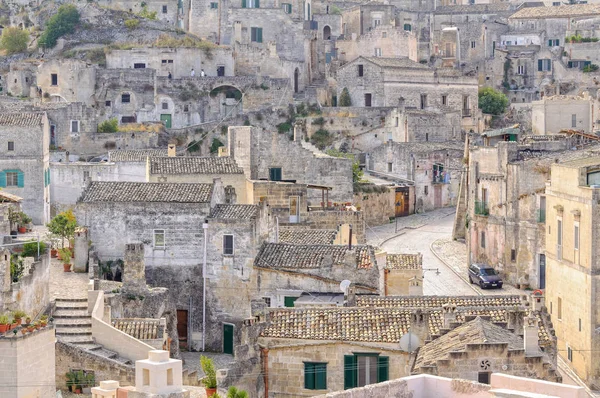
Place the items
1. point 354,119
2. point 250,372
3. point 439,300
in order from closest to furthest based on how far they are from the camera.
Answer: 1. point 250,372
2. point 439,300
3. point 354,119

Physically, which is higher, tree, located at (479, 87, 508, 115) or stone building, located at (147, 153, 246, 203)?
tree, located at (479, 87, 508, 115)

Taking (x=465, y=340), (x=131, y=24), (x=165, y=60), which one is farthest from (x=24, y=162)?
(x=465, y=340)

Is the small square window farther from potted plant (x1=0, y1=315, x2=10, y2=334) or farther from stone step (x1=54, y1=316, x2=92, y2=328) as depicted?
potted plant (x1=0, y1=315, x2=10, y2=334)

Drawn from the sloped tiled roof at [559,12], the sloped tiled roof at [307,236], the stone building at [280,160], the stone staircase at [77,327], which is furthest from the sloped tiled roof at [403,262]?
the sloped tiled roof at [559,12]

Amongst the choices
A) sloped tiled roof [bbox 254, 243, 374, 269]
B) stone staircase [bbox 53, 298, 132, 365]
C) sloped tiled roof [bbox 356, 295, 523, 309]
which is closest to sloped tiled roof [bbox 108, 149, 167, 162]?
sloped tiled roof [bbox 254, 243, 374, 269]

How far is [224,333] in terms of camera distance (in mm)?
42312

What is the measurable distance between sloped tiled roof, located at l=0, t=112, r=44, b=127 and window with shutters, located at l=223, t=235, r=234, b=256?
1556 centimetres

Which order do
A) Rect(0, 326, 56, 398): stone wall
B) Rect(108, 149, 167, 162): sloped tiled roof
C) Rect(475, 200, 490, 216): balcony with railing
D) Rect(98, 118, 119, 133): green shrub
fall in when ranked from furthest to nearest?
Rect(98, 118, 119, 133): green shrub
Rect(108, 149, 167, 162): sloped tiled roof
Rect(475, 200, 490, 216): balcony with railing
Rect(0, 326, 56, 398): stone wall

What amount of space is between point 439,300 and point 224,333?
942cm

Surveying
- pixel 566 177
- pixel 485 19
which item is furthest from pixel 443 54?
pixel 566 177

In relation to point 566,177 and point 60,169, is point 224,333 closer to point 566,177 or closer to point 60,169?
point 566,177

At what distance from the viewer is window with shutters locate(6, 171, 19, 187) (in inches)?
2160

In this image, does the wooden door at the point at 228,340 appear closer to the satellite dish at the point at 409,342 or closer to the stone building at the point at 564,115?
the satellite dish at the point at 409,342

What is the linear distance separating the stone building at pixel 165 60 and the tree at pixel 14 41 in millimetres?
7384
